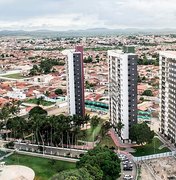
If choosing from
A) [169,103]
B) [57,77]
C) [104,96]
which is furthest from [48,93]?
[169,103]

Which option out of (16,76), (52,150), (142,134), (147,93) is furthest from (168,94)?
(16,76)

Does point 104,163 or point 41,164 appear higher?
point 104,163

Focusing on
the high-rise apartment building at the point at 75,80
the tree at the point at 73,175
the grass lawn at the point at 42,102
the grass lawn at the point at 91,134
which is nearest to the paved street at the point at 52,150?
the grass lawn at the point at 91,134

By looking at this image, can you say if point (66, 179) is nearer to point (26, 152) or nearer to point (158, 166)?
point (158, 166)

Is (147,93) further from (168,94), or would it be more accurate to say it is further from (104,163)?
(104,163)

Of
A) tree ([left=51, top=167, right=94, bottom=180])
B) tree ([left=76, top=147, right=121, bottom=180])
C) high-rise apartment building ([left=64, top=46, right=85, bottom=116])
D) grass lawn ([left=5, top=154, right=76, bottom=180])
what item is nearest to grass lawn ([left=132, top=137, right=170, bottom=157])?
grass lawn ([left=5, top=154, right=76, bottom=180])

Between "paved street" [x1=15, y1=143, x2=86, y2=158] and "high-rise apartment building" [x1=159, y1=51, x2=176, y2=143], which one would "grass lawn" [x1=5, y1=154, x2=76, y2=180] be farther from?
"high-rise apartment building" [x1=159, y1=51, x2=176, y2=143]
